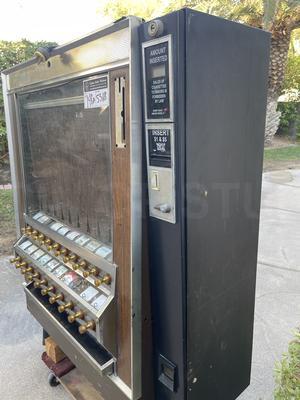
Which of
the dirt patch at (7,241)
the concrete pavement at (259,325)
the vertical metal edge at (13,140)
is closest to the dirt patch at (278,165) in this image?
the concrete pavement at (259,325)

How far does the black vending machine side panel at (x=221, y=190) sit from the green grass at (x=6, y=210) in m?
3.37

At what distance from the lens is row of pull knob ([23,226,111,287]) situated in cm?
118

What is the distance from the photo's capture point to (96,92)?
1.07m

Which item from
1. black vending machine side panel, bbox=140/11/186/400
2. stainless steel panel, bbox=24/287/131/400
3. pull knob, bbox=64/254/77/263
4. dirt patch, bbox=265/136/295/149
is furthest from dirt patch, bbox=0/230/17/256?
dirt patch, bbox=265/136/295/149

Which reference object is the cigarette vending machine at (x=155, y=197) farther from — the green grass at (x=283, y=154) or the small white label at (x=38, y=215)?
the green grass at (x=283, y=154)

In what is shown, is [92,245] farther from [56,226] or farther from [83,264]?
[56,226]

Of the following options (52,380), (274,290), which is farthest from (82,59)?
(274,290)

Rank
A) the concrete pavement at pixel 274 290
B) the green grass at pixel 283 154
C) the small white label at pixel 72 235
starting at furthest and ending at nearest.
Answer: the green grass at pixel 283 154 < the concrete pavement at pixel 274 290 < the small white label at pixel 72 235

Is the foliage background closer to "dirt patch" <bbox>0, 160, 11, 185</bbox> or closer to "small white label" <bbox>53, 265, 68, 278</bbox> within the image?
"dirt patch" <bbox>0, 160, 11, 185</bbox>

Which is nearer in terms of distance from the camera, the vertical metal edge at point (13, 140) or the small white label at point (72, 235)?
the small white label at point (72, 235)

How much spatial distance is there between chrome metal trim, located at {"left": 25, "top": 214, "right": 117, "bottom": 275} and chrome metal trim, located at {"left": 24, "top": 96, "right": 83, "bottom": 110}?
53 cm

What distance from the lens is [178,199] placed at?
0.99 metres

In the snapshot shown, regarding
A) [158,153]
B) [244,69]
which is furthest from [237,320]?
[244,69]

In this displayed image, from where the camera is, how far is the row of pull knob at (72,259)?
3.86 feet
